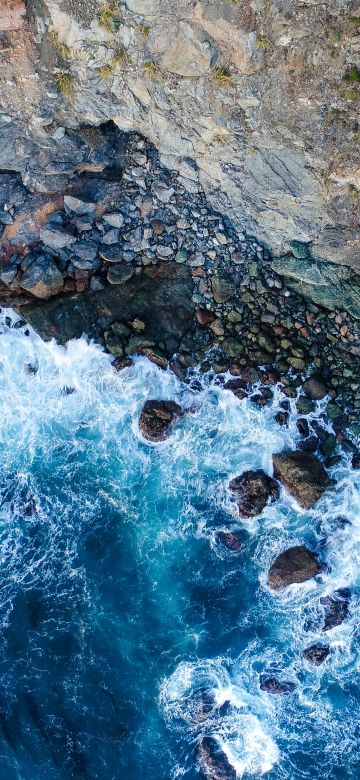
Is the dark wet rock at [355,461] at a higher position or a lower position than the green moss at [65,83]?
lower

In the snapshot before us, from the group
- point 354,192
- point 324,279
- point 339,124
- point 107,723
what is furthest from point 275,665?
point 339,124

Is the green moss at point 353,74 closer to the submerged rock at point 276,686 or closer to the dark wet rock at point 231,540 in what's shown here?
the dark wet rock at point 231,540

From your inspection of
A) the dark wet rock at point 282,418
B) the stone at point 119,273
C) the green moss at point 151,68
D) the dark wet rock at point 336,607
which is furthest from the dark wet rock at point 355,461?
the green moss at point 151,68

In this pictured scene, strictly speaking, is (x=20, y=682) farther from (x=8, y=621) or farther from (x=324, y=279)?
(x=324, y=279)

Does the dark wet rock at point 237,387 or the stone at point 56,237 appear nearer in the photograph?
the stone at point 56,237

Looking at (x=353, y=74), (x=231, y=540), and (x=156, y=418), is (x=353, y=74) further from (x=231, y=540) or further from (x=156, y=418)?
(x=231, y=540)

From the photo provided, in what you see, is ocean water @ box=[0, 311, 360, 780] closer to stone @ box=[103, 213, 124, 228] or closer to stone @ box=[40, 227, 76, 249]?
stone @ box=[40, 227, 76, 249]

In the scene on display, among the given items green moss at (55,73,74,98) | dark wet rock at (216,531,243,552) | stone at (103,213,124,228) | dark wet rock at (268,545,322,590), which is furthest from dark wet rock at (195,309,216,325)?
dark wet rock at (268,545,322,590)
